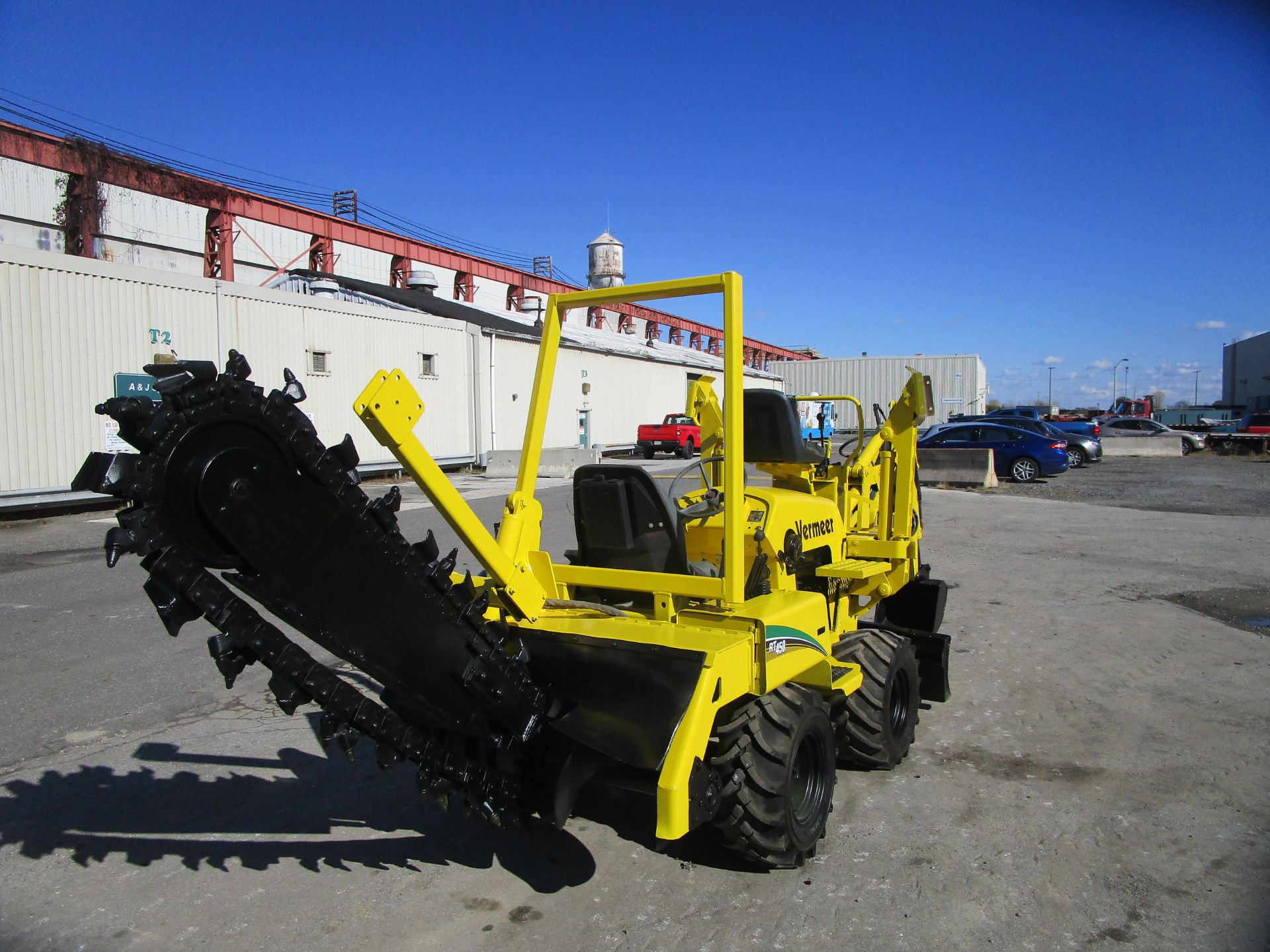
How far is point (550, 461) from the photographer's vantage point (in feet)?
78.2

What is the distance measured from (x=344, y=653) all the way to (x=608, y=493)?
1.51m

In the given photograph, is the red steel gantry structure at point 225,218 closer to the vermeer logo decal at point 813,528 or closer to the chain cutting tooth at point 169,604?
the vermeer logo decal at point 813,528

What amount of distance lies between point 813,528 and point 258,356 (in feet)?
52.9

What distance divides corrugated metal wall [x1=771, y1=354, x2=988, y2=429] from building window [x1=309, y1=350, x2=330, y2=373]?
137 ft

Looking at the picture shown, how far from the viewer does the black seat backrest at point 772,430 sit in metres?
4.39

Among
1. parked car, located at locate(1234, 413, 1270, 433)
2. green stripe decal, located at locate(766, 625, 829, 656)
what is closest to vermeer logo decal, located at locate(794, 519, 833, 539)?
green stripe decal, located at locate(766, 625, 829, 656)

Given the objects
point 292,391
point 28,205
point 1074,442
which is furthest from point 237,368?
point 1074,442

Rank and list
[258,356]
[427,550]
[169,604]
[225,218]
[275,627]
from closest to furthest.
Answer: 1. [169,604]
2. [275,627]
3. [427,550]
4. [258,356]
5. [225,218]

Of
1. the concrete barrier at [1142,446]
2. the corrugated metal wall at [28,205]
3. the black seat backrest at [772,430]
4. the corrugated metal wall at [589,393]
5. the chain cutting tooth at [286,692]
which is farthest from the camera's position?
the concrete barrier at [1142,446]

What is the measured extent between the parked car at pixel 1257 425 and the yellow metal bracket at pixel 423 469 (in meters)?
38.0

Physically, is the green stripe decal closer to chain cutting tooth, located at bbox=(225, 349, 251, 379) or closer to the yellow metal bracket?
the yellow metal bracket

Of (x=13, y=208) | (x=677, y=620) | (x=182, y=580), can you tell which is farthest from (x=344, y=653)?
(x=13, y=208)

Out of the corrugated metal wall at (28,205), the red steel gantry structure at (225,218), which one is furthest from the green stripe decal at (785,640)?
the corrugated metal wall at (28,205)

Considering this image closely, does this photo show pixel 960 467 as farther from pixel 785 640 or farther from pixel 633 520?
pixel 785 640
